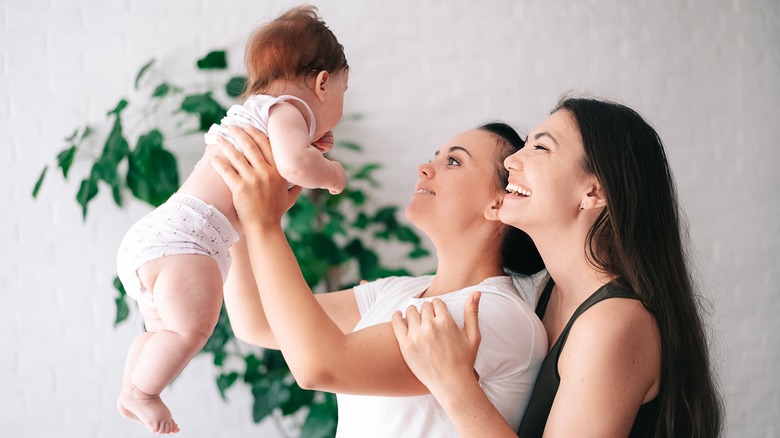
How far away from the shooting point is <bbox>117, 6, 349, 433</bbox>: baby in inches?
51.0

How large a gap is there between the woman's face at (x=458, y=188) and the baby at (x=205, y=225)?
430mm

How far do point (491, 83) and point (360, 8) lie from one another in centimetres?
65

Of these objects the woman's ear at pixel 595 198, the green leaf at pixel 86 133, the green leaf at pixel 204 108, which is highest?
the woman's ear at pixel 595 198

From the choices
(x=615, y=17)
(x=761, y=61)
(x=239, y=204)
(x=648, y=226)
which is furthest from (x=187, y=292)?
(x=761, y=61)

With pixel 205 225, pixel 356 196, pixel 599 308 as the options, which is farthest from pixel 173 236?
pixel 356 196

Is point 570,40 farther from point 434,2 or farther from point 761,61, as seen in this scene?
point 761,61

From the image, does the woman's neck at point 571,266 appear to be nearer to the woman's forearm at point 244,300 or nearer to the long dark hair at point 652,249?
the long dark hair at point 652,249

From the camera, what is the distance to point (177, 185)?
2639mm

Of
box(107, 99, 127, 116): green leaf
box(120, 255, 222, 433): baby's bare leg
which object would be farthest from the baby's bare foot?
box(107, 99, 127, 116): green leaf

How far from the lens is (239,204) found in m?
1.35

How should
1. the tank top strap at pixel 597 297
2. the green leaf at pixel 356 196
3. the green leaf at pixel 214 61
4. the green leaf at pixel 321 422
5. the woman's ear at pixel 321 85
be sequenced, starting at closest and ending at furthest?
1. the tank top strap at pixel 597 297
2. the woman's ear at pixel 321 85
3. the green leaf at pixel 321 422
4. the green leaf at pixel 214 61
5. the green leaf at pixel 356 196

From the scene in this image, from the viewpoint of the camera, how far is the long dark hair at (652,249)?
1.41m

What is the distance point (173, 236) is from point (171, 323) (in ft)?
0.51

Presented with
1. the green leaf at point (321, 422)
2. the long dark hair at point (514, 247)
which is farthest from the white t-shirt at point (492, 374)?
the green leaf at point (321, 422)
